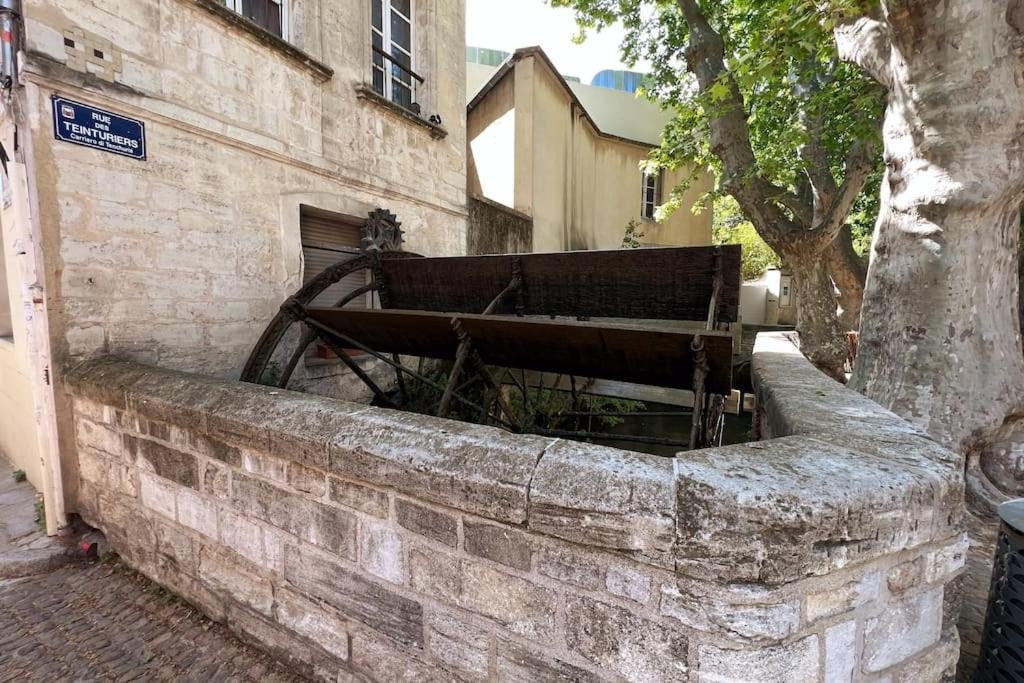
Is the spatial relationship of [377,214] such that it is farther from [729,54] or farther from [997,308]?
[729,54]

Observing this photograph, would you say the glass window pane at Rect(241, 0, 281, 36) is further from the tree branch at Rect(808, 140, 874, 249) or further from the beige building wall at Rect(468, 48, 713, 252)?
the tree branch at Rect(808, 140, 874, 249)

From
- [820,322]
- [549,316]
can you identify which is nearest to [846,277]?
[820,322]

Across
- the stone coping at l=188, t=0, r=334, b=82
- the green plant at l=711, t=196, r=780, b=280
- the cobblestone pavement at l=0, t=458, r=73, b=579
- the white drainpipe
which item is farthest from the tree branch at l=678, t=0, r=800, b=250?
the green plant at l=711, t=196, r=780, b=280

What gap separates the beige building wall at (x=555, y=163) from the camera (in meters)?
8.32

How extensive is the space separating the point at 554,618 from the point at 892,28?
378cm

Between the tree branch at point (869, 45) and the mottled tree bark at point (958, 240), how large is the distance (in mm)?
41

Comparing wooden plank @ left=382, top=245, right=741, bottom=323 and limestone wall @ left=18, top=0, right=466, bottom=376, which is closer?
limestone wall @ left=18, top=0, right=466, bottom=376

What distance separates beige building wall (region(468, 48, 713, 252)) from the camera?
8.32m

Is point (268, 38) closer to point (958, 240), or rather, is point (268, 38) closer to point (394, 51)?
point (394, 51)

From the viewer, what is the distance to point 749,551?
102 cm

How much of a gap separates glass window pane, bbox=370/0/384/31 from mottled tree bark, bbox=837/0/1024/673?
13.7 ft

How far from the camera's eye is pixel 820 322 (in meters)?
7.06

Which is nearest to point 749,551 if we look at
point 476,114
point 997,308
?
point 997,308

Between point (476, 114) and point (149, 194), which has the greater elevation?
point (476, 114)
